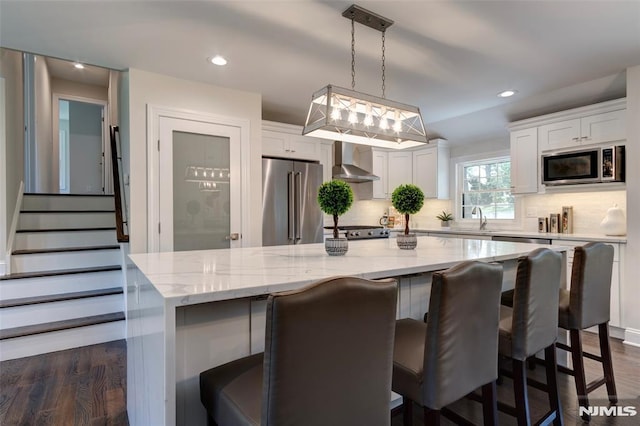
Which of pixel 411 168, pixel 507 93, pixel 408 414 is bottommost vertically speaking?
pixel 408 414

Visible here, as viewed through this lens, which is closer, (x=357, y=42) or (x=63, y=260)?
(x=357, y=42)

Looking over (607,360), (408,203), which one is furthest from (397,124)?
(607,360)

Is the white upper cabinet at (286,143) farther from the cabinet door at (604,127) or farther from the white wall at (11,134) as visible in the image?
the cabinet door at (604,127)

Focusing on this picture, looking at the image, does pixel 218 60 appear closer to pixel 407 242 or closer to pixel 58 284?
pixel 407 242

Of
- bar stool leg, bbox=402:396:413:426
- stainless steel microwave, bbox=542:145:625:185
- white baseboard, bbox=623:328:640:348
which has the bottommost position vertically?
white baseboard, bbox=623:328:640:348

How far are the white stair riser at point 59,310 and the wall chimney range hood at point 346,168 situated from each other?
309 centimetres

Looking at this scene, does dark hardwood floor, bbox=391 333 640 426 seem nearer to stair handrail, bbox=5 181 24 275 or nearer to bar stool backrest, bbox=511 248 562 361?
bar stool backrest, bbox=511 248 562 361

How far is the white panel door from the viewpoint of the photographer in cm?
333

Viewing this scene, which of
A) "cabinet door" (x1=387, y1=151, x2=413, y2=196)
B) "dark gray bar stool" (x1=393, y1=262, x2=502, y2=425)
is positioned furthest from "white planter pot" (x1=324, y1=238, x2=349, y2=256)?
"cabinet door" (x1=387, y1=151, x2=413, y2=196)

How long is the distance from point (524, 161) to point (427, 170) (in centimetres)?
147

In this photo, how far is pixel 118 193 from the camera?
3348 mm

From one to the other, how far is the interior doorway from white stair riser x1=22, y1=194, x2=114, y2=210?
5.48ft

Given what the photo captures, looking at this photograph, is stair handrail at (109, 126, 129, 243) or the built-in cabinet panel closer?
stair handrail at (109, 126, 129, 243)

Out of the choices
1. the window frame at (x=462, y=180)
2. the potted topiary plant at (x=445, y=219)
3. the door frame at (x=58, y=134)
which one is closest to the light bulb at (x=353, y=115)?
the window frame at (x=462, y=180)
